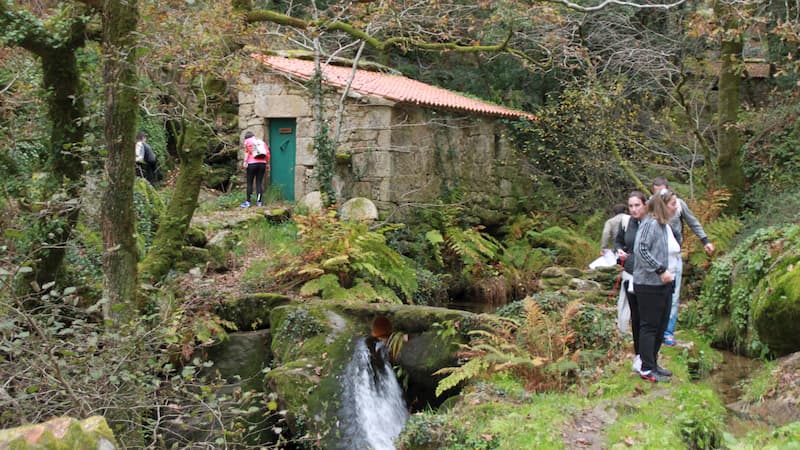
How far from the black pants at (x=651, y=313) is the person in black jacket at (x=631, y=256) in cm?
20

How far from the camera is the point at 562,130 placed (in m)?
18.5

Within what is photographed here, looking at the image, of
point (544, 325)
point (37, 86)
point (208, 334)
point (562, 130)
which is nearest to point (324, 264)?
point (208, 334)

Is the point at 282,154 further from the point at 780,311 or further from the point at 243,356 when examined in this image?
the point at 780,311

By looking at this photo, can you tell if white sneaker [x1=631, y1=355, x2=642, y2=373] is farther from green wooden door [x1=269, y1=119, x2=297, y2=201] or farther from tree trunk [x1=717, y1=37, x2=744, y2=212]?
green wooden door [x1=269, y1=119, x2=297, y2=201]

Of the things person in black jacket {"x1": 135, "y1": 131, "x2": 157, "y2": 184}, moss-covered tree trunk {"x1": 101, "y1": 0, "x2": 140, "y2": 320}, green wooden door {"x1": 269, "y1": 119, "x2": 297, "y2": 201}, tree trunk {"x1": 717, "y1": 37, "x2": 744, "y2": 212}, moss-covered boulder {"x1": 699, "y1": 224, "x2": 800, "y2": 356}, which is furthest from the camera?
A: green wooden door {"x1": 269, "y1": 119, "x2": 297, "y2": 201}

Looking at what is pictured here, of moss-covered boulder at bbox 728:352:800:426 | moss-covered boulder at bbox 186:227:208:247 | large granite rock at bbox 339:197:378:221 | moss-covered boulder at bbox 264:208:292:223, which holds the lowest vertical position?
moss-covered boulder at bbox 728:352:800:426

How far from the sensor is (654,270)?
20.7 ft

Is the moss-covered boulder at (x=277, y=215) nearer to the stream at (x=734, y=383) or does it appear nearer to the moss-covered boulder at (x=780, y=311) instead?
the stream at (x=734, y=383)

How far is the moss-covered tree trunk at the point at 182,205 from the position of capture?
952cm

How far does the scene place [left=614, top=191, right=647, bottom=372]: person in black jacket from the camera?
22.4ft

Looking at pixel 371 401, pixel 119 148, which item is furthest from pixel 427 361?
pixel 119 148

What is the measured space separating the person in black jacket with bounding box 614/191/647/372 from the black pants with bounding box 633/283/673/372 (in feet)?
0.67

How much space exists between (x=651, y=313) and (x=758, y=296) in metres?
1.61

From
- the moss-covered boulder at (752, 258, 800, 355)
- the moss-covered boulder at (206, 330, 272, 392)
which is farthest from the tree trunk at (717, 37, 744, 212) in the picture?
the moss-covered boulder at (206, 330, 272, 392)
